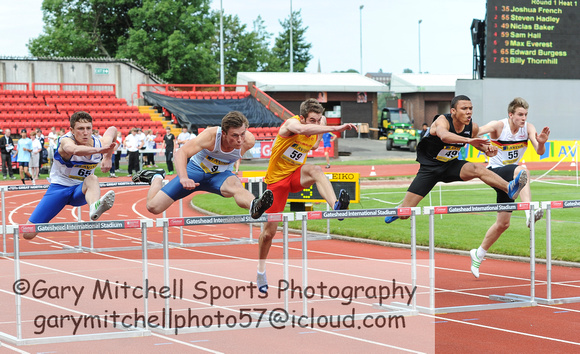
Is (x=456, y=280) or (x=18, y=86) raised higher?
(x=18, y=86)

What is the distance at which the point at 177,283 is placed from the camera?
10.6 metres

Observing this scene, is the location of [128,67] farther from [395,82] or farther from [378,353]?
[378,353]

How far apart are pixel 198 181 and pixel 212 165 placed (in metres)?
0.25

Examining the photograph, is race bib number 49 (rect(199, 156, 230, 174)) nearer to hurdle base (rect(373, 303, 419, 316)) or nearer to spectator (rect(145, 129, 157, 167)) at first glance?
hurdle base (rect(373, 303, 419, 316))

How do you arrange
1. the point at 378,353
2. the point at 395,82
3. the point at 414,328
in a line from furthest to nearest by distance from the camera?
the point at 395,82, the point at 414,328, the point at 378,353

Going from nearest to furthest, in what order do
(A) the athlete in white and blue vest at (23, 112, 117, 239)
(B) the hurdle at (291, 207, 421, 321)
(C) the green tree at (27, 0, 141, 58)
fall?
1. (B) the hurdle at (291, 207, 421, 321)
2. (A) the athlete in white and blue vest at (23, 112, 117, 239)
3. (C) the green tree at (27, 0, 141, 58)

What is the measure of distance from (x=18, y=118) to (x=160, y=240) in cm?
2219

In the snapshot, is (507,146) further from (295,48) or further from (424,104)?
(295,48)

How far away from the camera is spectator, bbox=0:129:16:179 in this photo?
28.5 metres

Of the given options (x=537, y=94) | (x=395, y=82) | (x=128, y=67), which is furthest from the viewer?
(x=395, y=82)

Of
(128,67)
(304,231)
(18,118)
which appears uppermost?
(128,67)

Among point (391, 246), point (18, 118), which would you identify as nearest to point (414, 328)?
point (391, 246)

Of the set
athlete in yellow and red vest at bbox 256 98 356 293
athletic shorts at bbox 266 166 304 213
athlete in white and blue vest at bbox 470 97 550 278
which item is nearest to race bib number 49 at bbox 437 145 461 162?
athlete in white and blue vest at bbox 470 97 550 278

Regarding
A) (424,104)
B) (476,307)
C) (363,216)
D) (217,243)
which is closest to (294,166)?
(363,216)
